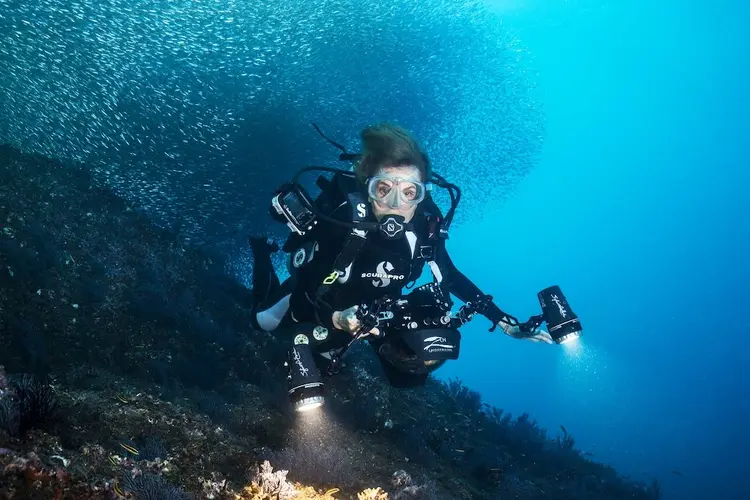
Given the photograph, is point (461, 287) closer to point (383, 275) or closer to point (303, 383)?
point (383, 275)

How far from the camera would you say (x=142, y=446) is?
342cm

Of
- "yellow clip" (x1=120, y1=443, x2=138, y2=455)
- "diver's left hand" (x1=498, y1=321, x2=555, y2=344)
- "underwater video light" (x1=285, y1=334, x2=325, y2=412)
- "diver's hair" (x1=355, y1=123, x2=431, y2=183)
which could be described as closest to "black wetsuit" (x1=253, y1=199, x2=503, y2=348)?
"diver's left hand" (x1=498, y1=321, x2=555, y2=344)

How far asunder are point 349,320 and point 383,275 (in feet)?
3.11

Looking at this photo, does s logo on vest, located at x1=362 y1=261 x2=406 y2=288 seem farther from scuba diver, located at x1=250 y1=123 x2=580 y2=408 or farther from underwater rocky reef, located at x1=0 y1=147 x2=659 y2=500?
underwater rocky reef, located at x1=0 y1=147 x2=659 y2=500

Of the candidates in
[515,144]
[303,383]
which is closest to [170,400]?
[303,383]

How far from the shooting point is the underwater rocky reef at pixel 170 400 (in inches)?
114

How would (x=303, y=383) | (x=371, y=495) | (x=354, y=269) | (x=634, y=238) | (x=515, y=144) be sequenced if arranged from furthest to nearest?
1. (x=634, y=238)
2. (x=515, y=144)
3. (x=354, y=269)
4. (x=371, y=495)
5. (x=303, y=383)

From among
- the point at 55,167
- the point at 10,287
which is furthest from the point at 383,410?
the point at 55,167

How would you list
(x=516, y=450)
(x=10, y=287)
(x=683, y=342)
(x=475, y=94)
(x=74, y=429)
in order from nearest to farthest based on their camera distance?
(x=74, y=429) < (x=10, y=287) < (x=516, y=450) < (x=475, y=94) < (x=683, y=342)

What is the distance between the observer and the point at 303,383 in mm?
3592

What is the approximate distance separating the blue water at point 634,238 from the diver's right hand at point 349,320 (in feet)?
140

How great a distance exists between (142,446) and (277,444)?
1.71 meters

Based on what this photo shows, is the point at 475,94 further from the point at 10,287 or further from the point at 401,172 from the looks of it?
the point at 10,287

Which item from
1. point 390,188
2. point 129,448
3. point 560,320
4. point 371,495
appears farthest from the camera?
point 390,188
